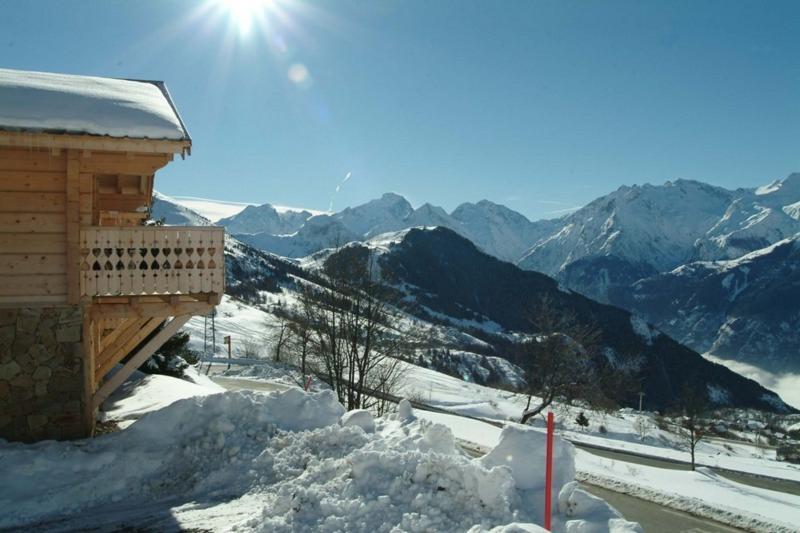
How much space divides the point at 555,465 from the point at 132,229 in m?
7.61

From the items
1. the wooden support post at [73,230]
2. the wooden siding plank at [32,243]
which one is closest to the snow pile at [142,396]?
the wooden support post at [73,230]

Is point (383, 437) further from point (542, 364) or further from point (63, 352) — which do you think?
point (542, 364)

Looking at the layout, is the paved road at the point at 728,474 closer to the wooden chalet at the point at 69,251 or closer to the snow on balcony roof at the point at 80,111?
the wooden chalet at the point at 69,251

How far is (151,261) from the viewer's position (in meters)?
9.86

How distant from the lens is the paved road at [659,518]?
916 cm

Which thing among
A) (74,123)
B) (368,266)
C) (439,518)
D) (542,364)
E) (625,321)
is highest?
(74,123)

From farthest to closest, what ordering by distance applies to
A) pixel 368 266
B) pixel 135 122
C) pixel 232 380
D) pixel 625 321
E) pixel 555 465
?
pixel 625 321, pixel 232 380, pixel 368 266, pixel 135 122, pixel 555 465

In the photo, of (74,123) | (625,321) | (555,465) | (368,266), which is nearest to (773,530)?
(555,465)

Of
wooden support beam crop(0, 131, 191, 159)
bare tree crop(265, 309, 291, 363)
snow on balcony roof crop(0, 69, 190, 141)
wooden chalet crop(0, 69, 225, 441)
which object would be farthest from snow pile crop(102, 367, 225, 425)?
bare tree crop(265, 309, 291, 363)

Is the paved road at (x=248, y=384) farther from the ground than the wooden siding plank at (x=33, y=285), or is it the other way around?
the wooden siding plank at (x=33, y=285)

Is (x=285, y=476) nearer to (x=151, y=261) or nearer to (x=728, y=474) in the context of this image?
(x=151, y=261)

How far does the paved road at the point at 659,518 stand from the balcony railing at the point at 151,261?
812 cm

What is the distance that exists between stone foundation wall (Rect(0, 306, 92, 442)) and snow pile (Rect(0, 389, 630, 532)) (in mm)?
411

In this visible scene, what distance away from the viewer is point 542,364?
98.1 ft
